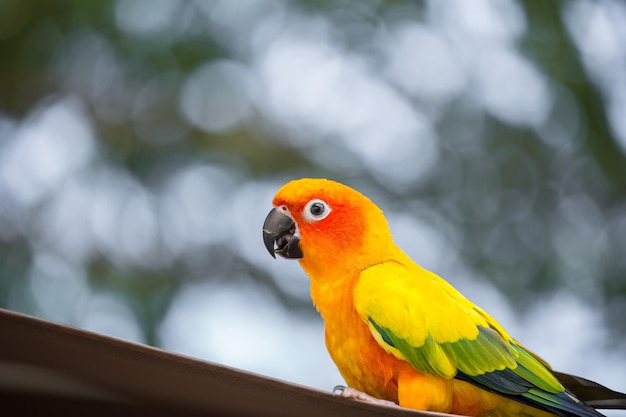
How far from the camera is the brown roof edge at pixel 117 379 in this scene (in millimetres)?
687

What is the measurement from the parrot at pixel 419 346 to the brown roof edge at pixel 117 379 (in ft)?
1.02

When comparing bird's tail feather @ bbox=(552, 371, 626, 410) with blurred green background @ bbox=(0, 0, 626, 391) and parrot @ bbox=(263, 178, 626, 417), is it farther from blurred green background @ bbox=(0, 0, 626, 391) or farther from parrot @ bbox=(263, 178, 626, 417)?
blurred green background @ bbox=(0, 0, 626, 391)

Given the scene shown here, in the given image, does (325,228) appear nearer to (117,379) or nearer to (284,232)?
(284,232)

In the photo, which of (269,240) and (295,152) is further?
(295,152)

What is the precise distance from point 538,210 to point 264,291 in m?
1.24

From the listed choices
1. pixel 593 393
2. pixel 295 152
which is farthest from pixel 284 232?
pixel 295 152

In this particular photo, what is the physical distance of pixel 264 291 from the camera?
2.93 meters

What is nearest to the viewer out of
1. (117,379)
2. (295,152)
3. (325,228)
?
(117,379)

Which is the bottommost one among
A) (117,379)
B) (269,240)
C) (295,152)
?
(117,379)

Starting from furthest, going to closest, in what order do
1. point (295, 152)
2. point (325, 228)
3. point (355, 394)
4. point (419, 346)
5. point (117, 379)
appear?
point (295, 152) < point (325, 228) < point (419, 346) < point (355, 394) < point (117, 379)

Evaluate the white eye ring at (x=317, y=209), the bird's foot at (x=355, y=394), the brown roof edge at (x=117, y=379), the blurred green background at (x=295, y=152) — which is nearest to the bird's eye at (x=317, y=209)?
the white eye ring at (x=317, y=209)

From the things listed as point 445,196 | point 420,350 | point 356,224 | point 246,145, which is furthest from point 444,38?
point 420,350

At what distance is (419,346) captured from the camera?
1031 mm

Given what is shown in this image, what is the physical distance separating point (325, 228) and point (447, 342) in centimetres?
31
